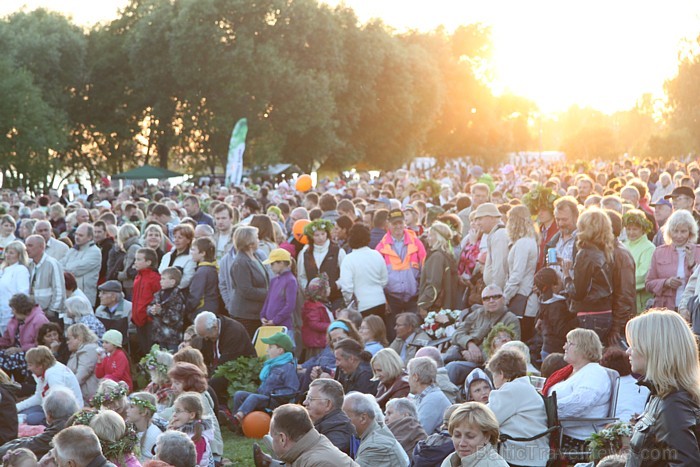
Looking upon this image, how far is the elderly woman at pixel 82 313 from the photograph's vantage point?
11414 millimetres

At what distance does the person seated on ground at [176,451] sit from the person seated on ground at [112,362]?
4156mm

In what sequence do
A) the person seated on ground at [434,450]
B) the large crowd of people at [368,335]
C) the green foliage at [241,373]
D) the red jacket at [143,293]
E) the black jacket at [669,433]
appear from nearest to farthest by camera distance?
the black jacket at [669,433] < the large crowd of people at [368,335] < the person seated on ground at [434,450] < the green foliage at [241,373] < the red jacket at [143,293]

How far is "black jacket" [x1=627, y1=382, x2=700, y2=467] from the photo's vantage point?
13.5ft

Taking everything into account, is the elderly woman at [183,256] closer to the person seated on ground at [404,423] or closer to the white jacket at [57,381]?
the white jacket at [57,381]

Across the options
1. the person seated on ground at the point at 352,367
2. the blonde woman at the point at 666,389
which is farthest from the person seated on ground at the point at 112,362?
the blonde woman at the point at 666,389

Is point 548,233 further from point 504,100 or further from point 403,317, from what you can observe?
point 504,100

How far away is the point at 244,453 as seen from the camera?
937cm

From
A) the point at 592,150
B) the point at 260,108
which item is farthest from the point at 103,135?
the point at 592,150

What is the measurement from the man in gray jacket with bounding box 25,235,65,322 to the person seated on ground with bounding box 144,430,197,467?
6129 millimetres

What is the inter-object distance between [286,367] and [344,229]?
8.76 feet

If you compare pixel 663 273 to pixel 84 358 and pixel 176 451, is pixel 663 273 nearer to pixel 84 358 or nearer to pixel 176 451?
pixel 176 451

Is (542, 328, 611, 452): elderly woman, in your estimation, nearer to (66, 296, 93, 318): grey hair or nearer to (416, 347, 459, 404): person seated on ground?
(416, 347, 459, 404): person seated on ground

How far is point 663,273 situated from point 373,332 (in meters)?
2.91

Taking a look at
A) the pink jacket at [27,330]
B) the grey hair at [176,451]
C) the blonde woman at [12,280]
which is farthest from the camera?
the blonde woman at [12,280]
